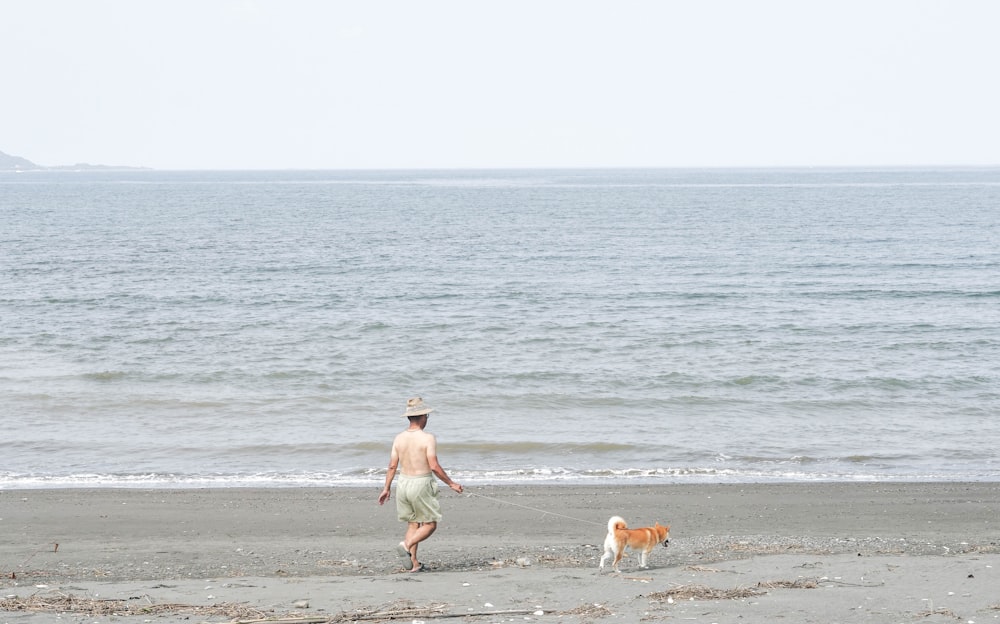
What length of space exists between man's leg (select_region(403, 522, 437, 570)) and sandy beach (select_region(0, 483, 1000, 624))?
0.22 metres

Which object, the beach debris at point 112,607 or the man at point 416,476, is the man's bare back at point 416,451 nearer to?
the man at point 416,476

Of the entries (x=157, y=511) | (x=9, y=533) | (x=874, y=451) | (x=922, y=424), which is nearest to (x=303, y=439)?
(x=157, y=511)

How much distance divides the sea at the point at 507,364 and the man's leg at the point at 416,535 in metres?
4.39

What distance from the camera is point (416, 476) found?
8.70m

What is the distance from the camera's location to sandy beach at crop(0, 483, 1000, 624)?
7496 mm

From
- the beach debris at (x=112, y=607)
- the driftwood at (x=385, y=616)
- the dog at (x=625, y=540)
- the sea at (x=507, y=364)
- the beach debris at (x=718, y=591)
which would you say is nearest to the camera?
the driftwood at (x=385, y=616)

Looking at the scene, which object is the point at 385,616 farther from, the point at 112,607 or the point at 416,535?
the point at 112,607

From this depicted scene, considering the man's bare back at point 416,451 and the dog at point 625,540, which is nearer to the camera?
the dog at point 625,540

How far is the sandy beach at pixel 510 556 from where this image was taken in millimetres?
7496

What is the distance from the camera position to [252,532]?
10.7 meters

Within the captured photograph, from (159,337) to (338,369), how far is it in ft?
19.9

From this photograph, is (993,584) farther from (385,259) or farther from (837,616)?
(385,259)

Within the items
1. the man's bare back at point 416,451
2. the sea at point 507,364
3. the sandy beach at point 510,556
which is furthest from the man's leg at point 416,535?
the sea at point 507,364

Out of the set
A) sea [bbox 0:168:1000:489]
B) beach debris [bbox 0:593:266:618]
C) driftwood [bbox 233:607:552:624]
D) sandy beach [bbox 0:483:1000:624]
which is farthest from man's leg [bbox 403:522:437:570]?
sea [bbox 0:168:1000:489]
